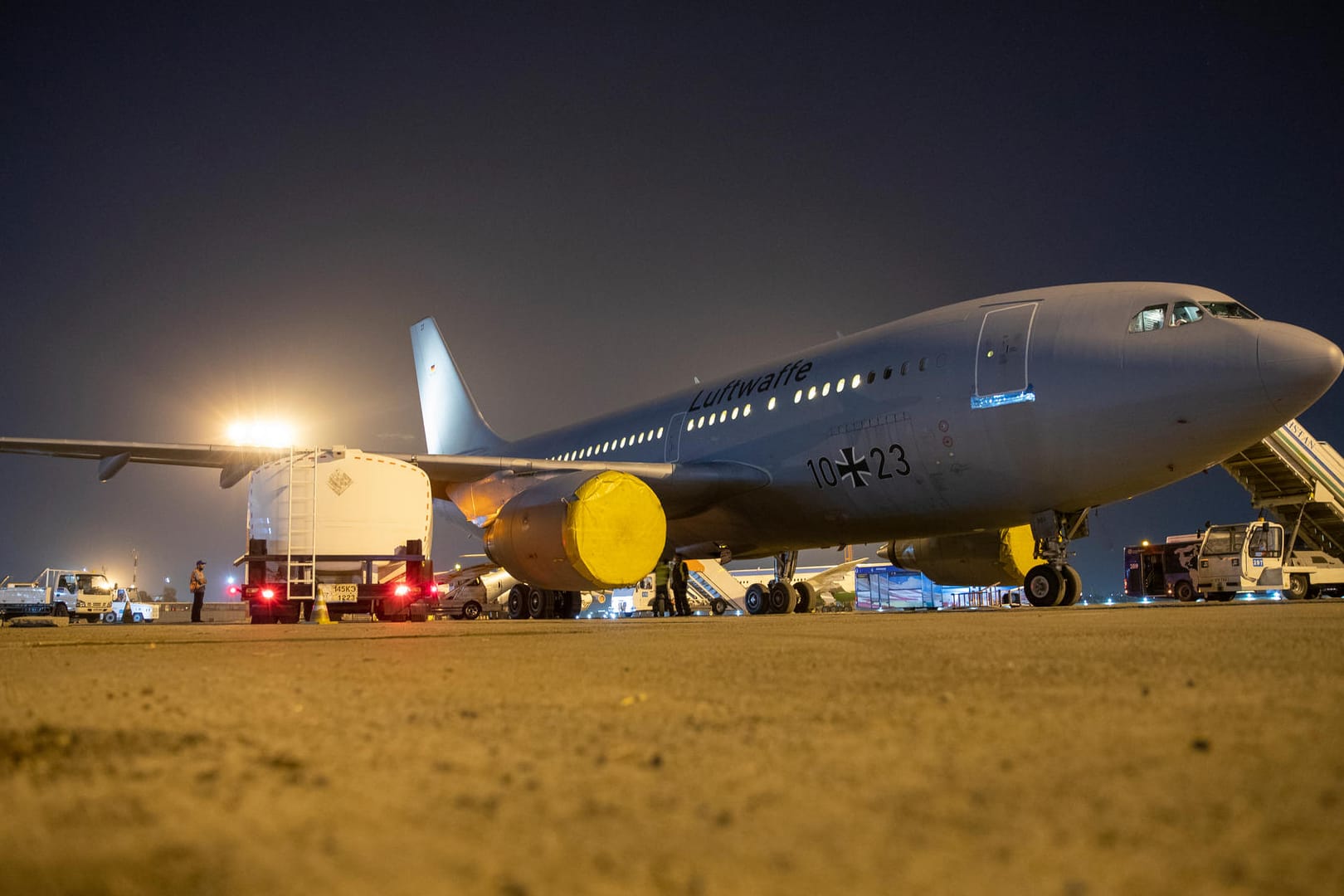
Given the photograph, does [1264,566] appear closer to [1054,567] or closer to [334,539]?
[1054,567]

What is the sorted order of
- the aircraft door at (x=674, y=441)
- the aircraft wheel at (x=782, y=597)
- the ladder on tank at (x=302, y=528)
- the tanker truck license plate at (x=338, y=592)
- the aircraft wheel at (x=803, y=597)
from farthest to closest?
the aircraft wheel at (x=803, y=597)
the aircraft wheel at (x=782, y=597)
the aircraft door at (x=674, y=441)
the tanker truck license plate at (x=338, y=592)
the ladder on tank at (x=302, y=528)

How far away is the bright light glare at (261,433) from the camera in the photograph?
14.5 m

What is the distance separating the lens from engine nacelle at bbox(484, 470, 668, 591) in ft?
36.2

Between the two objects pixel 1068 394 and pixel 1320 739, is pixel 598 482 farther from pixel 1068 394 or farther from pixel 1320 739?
pixel 1320 739

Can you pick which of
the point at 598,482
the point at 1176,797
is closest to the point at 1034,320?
the point at 598,482

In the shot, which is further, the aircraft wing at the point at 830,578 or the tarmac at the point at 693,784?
the aircraft wing at the point at 830,578

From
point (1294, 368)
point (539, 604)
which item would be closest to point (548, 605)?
point (539, 604)

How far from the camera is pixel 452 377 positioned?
26250mm

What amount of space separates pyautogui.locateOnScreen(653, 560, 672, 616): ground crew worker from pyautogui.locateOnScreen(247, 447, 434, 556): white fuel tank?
465cm

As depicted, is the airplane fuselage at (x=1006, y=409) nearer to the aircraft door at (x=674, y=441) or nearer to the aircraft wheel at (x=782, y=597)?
the aircraft door at (x=674, y=441)

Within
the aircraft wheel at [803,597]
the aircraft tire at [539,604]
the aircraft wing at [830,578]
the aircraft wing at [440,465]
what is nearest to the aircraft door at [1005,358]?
the aircraft wing at [440,465]

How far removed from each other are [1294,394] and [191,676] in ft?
32.2

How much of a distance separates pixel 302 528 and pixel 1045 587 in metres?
9.65

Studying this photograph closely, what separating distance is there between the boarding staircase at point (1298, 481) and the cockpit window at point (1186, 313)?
36.9ft
